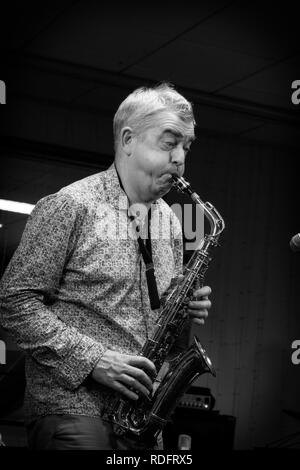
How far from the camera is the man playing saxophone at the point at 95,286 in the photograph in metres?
1.71

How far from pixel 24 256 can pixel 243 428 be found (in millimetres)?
4752

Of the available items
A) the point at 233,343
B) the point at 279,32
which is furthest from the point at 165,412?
the point at 233,343

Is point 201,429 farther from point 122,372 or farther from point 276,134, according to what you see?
point 122,372

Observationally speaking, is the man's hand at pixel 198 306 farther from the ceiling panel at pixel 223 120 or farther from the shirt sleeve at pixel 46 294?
the ceiling panel at pixel 223 120

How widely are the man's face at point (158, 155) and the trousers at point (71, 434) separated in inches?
23.8

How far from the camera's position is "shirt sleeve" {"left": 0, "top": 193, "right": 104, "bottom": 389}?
1.70 meters

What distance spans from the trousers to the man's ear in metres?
0.69

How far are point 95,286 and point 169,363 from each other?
1.44 feet

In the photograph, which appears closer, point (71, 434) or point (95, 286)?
point (71, 434)

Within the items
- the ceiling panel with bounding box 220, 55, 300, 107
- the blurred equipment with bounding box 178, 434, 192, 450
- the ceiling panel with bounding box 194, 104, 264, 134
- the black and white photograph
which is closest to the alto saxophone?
the black and white photograph

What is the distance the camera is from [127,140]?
194 cm

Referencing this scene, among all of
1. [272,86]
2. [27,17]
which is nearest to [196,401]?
[272,86]

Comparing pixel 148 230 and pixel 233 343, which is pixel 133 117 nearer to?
pixel 148 230
